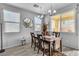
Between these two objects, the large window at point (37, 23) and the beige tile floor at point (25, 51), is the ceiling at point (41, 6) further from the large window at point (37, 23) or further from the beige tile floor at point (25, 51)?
the beige tile floor at point (25, 51)

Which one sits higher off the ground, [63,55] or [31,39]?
[31,39]

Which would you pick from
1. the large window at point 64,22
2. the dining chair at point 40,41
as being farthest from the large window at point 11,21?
the large window at point 64,22

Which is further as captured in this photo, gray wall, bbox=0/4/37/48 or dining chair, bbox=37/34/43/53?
dining chair, bbox=37/34/43/53

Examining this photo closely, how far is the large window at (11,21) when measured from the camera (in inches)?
66.9

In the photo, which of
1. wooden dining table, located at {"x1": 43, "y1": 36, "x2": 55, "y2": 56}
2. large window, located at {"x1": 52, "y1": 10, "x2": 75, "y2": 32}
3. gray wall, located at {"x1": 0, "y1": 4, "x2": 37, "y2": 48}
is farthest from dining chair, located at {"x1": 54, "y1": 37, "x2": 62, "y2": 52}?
gray wall, located at {"x1": 0, "y1": 4, "x2": 37, "y2": 48}

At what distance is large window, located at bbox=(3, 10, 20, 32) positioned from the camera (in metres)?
1.70

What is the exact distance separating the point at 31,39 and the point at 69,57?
81 centimetres

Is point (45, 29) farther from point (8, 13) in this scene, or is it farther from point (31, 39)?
point (8, 13)

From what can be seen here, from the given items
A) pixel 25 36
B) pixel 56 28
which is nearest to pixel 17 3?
pixel 25 36

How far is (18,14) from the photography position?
1.77m

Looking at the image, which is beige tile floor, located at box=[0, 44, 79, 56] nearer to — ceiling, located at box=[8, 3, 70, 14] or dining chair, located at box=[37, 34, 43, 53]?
dining chair, located at box=[37, 34, 43, 53]

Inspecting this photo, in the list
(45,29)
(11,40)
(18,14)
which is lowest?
(11,40)

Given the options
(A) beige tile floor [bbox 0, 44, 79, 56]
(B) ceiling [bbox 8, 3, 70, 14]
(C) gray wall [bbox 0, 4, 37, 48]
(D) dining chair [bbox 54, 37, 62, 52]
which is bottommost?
(A) beige tile floor [bbox 0, 44, 79, 56]

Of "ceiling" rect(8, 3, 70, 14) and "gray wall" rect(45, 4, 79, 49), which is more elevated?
"ceiling" rect(8, 3, 70, 14)
